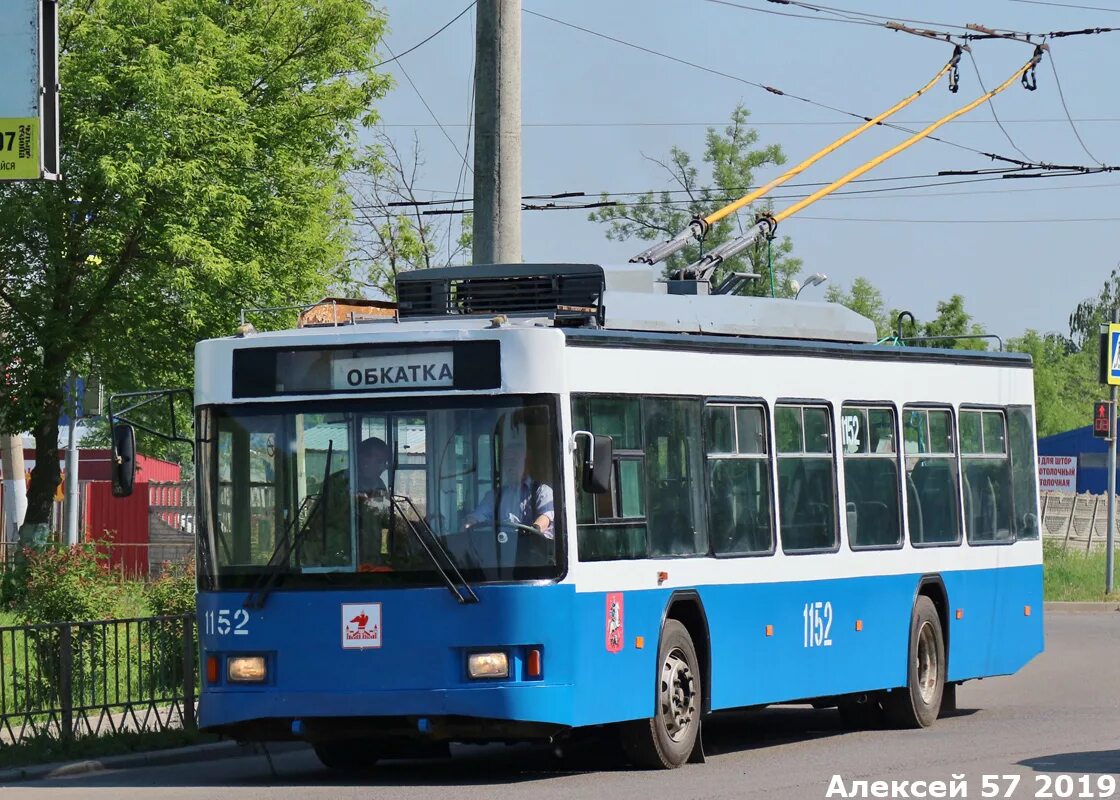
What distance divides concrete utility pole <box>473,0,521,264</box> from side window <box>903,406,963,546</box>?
3.42 meters

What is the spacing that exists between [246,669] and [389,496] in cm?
132

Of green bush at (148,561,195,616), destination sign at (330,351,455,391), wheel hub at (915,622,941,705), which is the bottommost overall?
wheel hub at (915,622,941,705)

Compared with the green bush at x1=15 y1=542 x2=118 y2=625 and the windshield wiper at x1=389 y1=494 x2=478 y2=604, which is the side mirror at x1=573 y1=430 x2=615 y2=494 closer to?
the windshield wiper at x1=389 y1=494 x2=478 y2=604

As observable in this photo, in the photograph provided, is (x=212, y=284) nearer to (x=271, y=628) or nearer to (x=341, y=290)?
(x=341, y=290)

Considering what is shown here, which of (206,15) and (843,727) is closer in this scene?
(843,727)

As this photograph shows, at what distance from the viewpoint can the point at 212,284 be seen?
94.6ft

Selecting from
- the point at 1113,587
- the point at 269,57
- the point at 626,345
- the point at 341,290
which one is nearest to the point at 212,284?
the point at 269,57

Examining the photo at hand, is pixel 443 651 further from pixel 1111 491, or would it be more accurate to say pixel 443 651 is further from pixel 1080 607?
pixel 1080 607

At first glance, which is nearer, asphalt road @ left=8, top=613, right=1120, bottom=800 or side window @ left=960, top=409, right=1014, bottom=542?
asphalt road @ left=8, top=613, right=1120, bottom=800

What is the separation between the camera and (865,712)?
15734 mm

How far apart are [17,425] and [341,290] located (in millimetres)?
6974

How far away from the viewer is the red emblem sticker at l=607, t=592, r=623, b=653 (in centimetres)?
1196

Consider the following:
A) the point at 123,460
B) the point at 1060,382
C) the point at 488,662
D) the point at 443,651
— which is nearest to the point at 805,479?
the point at 488,662

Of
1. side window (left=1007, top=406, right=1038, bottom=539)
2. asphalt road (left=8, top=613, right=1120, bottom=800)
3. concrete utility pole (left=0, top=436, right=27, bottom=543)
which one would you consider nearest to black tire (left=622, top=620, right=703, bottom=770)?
asphalt road (left=8, top=613, right=1120, bottom=800)
